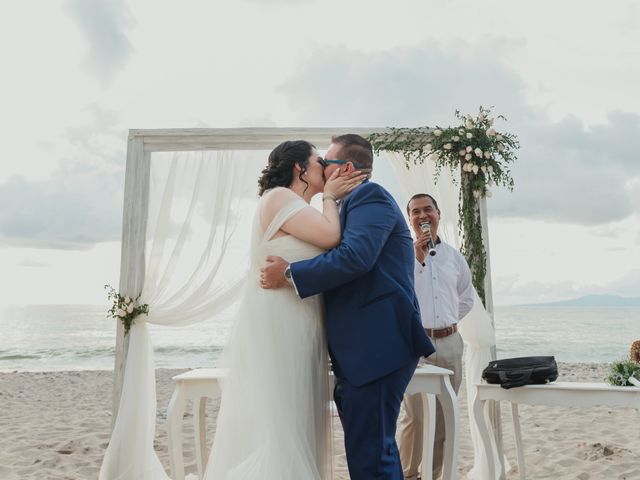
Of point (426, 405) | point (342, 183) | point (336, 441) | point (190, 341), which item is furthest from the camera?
point (190, 341)

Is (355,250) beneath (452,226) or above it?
beneath

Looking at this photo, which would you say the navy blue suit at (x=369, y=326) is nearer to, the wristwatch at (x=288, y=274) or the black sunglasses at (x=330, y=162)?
the wristwatch at (x=288, y=274)

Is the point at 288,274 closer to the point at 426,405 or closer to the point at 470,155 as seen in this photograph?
the point at 426,405

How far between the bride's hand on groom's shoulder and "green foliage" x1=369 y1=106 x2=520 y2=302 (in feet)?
8.62

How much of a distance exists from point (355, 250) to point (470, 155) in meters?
3.11

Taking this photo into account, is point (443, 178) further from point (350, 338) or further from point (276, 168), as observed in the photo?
point (350, 338)

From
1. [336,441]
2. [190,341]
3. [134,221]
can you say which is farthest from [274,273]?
[190,341]

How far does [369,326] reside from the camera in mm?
2082

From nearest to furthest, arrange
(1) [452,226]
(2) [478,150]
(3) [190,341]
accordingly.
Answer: (2) [478,150]
(1) [452,226]
(3) [190,341]

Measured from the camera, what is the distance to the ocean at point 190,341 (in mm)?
18250

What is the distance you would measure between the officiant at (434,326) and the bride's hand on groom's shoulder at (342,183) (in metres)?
1.79

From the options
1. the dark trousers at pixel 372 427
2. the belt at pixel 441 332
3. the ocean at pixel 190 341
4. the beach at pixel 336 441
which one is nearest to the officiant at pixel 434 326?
the belt at pixel 441 332

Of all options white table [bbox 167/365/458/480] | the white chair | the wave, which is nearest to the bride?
white table [bbox 167/365/458/480]

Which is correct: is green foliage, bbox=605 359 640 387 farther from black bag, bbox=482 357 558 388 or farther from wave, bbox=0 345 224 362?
wave, bbox=0 345 224 362
